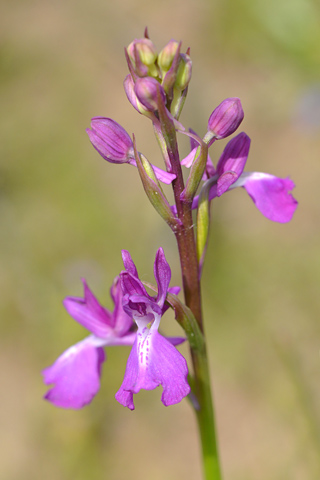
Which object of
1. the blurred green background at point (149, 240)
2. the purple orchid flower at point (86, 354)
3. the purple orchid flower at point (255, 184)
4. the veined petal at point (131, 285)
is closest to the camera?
the veined petal at point (131, 285)

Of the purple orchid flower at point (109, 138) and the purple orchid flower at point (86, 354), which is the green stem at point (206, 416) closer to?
the purple orchid flower at point (86, 354)

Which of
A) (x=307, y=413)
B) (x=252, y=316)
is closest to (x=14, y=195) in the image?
(x=252, y=316)

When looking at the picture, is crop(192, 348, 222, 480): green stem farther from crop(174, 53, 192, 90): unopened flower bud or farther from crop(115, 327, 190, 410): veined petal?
crop(174, 53, 192, 90): unopened flower bud

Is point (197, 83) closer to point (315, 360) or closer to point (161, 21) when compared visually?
point (161, 21)

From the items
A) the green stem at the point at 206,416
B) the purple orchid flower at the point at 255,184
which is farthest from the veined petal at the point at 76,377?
the purple orchid flower at the point at 255,184

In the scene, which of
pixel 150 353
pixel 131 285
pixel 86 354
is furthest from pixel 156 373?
pixel 86 354

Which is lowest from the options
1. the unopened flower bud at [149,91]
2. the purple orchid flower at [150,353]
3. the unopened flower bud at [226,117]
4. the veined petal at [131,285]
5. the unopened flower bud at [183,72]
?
the purple orchid flower at [150,353]

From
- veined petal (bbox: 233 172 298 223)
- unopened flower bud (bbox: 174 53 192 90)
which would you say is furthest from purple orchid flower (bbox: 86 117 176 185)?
veined petal (bbox: 233 172 298 223)
